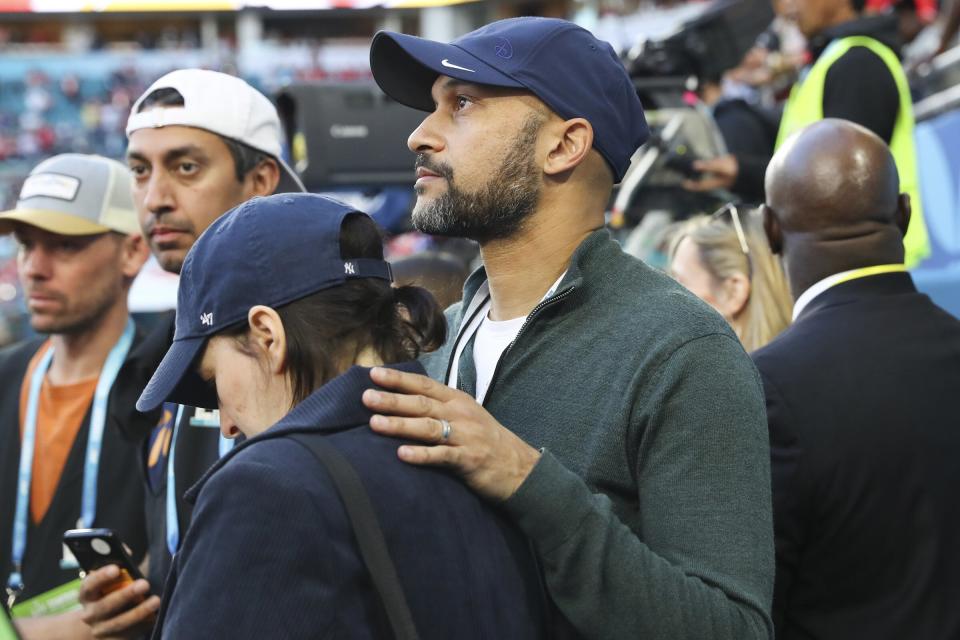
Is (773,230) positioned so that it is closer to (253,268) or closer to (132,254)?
(253,268)

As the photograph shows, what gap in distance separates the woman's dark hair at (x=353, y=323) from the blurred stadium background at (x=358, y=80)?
253 centimetres

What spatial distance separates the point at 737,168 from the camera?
4156 mm

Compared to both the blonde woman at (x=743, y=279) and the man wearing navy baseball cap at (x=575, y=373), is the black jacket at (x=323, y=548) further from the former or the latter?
the blonde woman at (x=743, y=279)

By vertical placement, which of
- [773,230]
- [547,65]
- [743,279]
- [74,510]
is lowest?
[74,510]

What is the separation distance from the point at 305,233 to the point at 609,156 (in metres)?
0.61

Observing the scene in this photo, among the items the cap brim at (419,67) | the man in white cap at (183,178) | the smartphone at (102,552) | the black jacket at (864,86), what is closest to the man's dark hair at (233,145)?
the man in white cap at (183,178)

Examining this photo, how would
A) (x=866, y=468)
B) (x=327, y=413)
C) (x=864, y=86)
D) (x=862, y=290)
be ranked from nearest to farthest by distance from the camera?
(x=327, y=413) → (x=866, y=468) → (x=862, y=290) → (x=864, y=86)

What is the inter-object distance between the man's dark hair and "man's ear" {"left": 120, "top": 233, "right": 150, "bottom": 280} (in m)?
0.60

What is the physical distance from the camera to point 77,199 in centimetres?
306

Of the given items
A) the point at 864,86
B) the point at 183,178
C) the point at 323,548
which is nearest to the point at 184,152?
the point at 183,178

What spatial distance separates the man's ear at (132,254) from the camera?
313cm

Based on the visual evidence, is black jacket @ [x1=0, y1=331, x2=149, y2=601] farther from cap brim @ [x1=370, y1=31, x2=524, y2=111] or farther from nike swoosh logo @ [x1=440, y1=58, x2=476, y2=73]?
nike swoosh logo @ [x1=440, y1=58, x2=476, y2=73]

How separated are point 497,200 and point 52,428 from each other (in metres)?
1.77

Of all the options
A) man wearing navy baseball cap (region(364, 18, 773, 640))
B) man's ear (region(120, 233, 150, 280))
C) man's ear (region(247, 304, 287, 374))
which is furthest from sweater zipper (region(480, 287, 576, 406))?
man's ear (region(120, 233, 150, 280))
